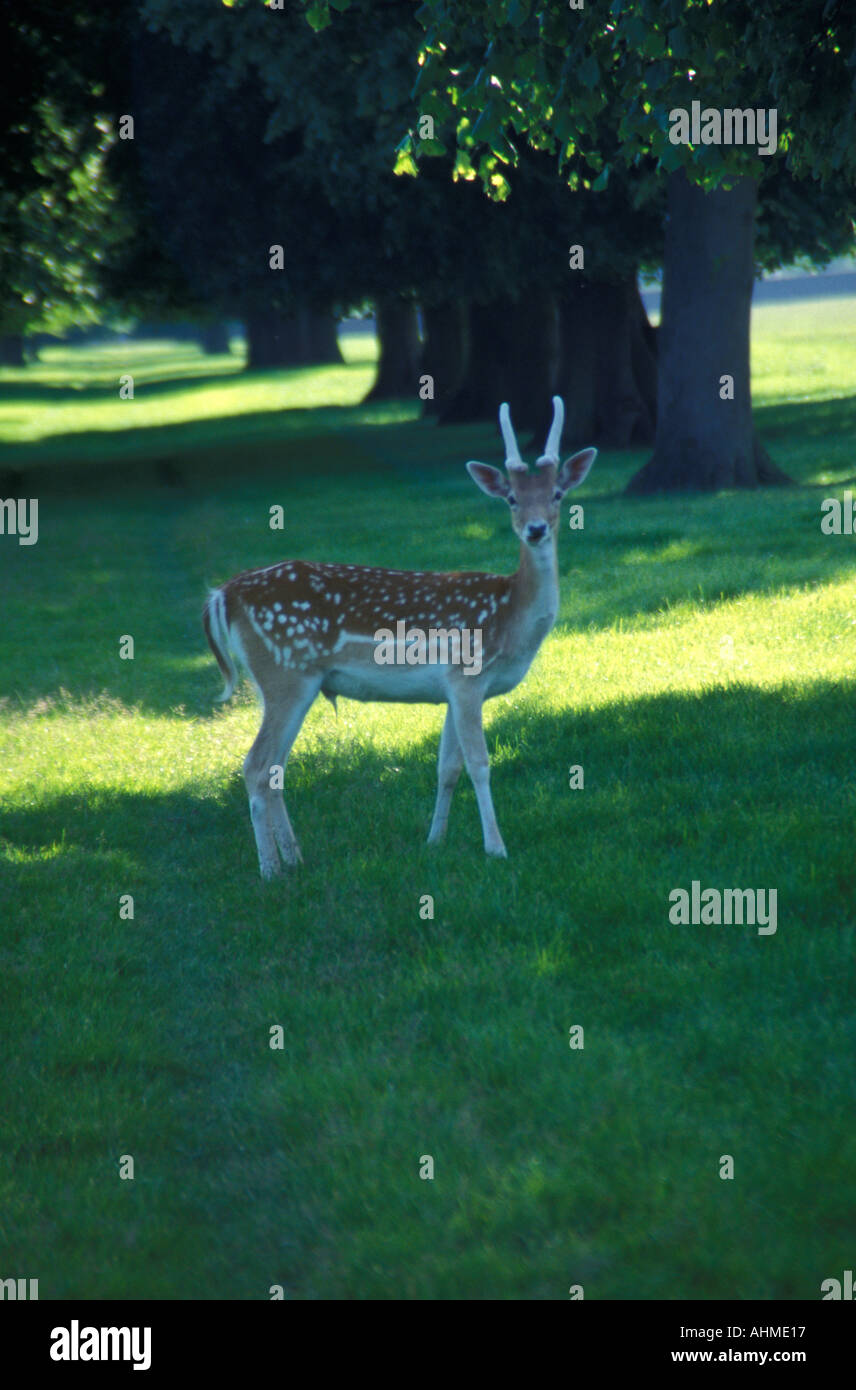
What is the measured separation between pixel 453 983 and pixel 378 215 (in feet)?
73.3

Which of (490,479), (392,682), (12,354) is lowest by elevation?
(392,682)

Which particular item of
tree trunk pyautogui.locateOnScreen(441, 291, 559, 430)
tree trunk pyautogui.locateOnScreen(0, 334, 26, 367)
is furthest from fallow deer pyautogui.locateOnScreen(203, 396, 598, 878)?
tree trunk pyautogui.locateOnScreen(0, 334, 26, 367)

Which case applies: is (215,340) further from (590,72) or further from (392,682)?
(392,682)

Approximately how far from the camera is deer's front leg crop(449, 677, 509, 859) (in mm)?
7742

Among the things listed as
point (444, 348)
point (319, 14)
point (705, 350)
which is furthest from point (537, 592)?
point (444, 348)

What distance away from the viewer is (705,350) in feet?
70.0

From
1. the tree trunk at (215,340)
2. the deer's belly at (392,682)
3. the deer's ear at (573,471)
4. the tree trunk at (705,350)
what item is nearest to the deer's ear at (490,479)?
the deer's ear at (573,471)

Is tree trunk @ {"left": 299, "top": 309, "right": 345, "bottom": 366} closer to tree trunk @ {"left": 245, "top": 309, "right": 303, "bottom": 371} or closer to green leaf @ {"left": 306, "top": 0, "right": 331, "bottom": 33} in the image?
tree trunk @ {"left": 245, "top": 309, "right": 303, "bottom": 371}

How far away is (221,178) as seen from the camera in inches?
1059

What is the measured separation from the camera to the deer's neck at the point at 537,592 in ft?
26.1

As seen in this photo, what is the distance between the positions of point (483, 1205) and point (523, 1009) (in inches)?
53.1

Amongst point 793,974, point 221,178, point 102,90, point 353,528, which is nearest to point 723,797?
point 793,974

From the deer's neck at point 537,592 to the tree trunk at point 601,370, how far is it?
68.6 ft

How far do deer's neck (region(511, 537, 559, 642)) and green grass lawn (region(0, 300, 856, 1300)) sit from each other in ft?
3.48
